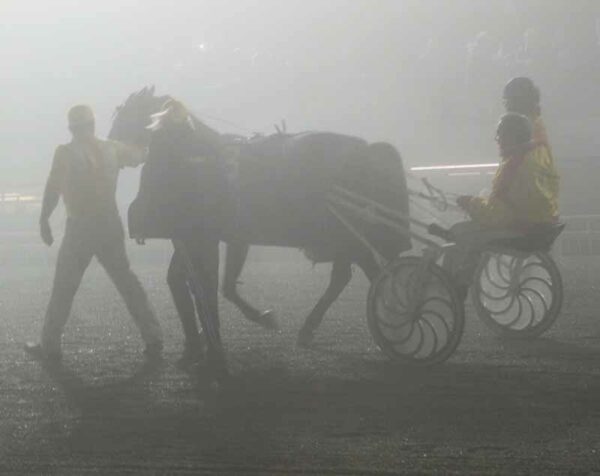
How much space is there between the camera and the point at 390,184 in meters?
11.5

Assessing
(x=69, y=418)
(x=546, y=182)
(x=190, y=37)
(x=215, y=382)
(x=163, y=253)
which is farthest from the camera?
(x=190, y=37)

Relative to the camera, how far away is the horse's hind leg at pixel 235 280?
12031mm

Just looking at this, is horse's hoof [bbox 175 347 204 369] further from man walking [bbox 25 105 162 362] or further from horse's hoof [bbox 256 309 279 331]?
horse's hoof [bbox 256 309 279 331]

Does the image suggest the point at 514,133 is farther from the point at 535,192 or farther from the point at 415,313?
the point at 415,313

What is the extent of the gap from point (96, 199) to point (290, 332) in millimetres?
2165

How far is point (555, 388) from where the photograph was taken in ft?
29.4

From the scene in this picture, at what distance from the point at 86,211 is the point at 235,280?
4.42 ft

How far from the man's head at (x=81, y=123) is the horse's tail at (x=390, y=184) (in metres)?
2.02

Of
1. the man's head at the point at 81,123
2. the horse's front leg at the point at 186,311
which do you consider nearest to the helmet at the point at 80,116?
the man's head at the point at 81,123

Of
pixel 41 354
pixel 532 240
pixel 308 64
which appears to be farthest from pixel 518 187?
pixel 308 64

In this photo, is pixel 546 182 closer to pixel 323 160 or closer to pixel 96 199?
pixel 323 160

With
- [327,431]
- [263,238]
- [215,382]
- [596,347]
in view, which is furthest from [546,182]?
[327,431]

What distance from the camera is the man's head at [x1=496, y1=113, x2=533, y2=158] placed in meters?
10.8

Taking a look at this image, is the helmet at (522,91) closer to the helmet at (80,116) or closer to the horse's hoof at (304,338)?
the horse's hoof at (304,338)
